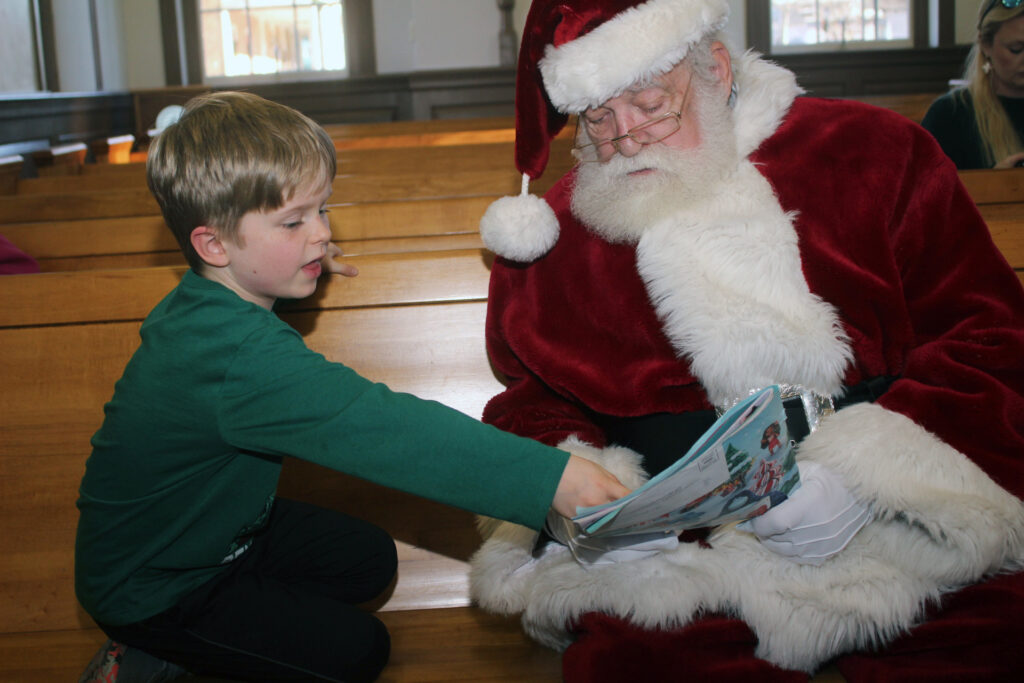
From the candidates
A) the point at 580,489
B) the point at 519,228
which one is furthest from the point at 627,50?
the point at 580,489

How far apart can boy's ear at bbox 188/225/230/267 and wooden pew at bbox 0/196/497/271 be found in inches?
36.6

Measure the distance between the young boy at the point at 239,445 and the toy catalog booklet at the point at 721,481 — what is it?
0.11 m

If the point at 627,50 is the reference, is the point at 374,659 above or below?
below

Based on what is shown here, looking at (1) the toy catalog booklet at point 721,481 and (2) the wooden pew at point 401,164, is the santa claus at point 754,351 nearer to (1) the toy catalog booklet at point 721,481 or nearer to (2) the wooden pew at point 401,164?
(1) the toy catalog booklet at point 721,481

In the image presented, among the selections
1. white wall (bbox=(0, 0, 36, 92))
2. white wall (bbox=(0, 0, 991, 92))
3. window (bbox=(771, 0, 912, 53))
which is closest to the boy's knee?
white wall (bbox=(0, 0, 36, 92))

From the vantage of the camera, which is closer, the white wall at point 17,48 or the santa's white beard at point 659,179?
the santa's white beard at point 659,179

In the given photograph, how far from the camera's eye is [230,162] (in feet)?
4.21

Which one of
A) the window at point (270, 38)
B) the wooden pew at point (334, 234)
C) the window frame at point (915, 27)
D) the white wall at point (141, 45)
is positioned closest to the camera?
the wooden pew at point (334, 234)

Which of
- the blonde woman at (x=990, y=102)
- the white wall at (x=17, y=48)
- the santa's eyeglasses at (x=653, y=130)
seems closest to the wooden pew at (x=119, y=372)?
the santa's eyeglasses at (x=653, y=130)

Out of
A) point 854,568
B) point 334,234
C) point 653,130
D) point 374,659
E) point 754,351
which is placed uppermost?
point 653,130

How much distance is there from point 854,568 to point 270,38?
8053mm

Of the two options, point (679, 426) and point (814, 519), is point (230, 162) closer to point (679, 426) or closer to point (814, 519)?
point (679, 426)

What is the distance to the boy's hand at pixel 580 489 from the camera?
1.19 metres

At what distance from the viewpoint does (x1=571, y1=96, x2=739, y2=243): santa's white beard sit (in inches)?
58.7
